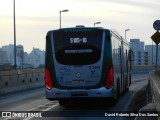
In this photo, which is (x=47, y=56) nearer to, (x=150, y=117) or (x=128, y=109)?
(x=128, y=109)

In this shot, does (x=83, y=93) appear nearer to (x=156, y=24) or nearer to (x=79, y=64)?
(x=79, y=64)

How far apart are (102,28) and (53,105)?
13.0 ft

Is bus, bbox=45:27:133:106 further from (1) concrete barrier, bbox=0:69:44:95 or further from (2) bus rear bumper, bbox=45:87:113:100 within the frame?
(1) concrete barrier, bbox=0:69:44:95

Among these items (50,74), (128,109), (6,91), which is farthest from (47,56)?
(6,91)

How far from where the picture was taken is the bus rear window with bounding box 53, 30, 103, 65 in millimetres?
17672

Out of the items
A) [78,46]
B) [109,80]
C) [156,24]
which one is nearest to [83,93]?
[109,80]

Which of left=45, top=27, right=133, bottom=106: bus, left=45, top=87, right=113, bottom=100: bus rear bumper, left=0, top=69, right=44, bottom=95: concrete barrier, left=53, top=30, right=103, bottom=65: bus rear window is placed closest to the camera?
left=45, top=87, right=113, bottom=100: bus rear bumper

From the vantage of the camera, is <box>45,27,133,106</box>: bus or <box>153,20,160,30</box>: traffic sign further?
<box>153,20,160,30</box>: traffic sign

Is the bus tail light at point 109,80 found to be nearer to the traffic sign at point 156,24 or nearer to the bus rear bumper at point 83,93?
the bus rear bumper at point 83,93

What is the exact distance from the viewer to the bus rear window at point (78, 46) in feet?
58.0

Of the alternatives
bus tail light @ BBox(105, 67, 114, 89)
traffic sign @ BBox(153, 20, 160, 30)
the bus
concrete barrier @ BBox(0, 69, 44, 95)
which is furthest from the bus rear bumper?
concrete barrier @ BBox(0, 69, 44, 95)

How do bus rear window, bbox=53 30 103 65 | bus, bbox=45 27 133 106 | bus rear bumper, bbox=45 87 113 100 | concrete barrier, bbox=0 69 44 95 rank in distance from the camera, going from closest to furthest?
bus rear bumper, bbox=45 87 113 100, bus, bbox=45 27 133 106, bus rear window, bbox=53 30 103 65, concrete barrier, bbox=0 69 44 95

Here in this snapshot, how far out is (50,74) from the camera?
58.4 ft

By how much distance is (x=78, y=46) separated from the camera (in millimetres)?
17719
